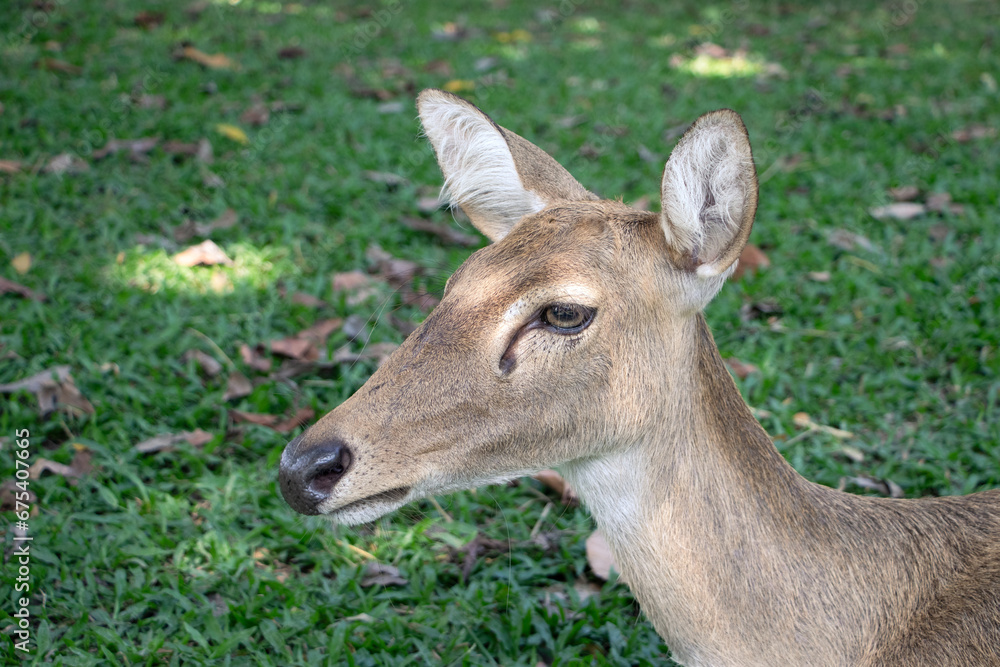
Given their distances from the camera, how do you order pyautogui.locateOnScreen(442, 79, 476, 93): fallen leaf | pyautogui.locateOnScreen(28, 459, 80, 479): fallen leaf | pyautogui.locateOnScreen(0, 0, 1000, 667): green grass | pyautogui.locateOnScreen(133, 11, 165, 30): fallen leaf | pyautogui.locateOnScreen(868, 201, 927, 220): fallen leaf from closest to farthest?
1. pyautogui.locateOnScreen(0, 0, 1000, 667): green grass
2. pyautogui.locateOnScreen(28, 459, 80, 479): fallen leaf
3. pyautogui.locateOnScreen(868, 201, 927, 220): fallen leaf
4. pyautogui.locateOnScreen(442, 79, 476, 93): fallen leaf
5. pyautogui.locateOnScreen(133, 11, 165, 30): fallen leaf

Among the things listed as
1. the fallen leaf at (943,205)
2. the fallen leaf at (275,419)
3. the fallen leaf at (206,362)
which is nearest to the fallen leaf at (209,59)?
the fallen leaf at (206,362)

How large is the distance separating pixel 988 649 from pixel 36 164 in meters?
5.77

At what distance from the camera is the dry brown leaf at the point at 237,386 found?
12.9ft

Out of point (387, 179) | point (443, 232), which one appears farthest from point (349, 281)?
point (387, 179)

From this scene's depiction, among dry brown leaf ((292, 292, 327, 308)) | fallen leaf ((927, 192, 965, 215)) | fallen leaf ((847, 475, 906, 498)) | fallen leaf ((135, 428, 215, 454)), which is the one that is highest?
fallen leaf ((927, 192, 965, 215))

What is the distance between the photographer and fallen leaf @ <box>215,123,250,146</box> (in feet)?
20.3

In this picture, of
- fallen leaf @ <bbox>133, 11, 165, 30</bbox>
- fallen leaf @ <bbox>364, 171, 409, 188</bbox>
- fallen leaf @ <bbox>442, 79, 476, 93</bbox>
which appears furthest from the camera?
fallen leaf @ <bbox>133, 11, 165, 30</bbox>

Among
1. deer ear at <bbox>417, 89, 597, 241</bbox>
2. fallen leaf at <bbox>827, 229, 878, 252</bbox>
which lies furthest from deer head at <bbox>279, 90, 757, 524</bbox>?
fallen leaf at <bbox>827, 229, 878, 252</bbox>

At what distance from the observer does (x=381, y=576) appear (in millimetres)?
3168

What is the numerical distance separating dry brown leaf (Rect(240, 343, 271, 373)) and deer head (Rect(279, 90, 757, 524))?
212cm

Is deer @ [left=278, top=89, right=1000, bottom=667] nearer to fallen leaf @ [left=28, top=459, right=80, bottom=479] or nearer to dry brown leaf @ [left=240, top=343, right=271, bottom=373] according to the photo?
fallen leaf @ [left=28, top=459, right=80, bottom=479]

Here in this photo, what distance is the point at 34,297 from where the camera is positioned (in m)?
4.38

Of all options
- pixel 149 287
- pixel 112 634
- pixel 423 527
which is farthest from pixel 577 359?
pixel 149 287

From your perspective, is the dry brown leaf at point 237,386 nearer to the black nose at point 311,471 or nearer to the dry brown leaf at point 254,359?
the dry brown leaf at point 254,359
